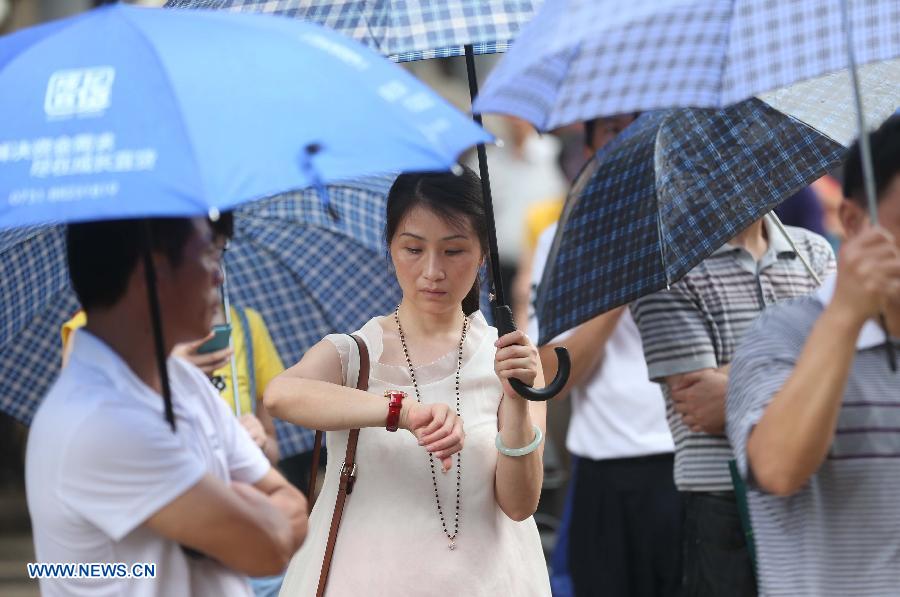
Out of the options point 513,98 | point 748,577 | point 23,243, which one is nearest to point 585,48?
point 513,98

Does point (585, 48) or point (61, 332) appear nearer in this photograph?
point (585, 48)

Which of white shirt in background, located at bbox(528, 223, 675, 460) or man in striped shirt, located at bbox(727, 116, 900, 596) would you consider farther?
white shirt in background, located at bbox(528, 223, 675, 460)

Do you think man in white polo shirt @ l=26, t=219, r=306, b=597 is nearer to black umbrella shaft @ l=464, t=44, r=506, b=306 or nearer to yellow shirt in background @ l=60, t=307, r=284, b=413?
black umbrella shaft @ l=464, t=44, r=506, b=306

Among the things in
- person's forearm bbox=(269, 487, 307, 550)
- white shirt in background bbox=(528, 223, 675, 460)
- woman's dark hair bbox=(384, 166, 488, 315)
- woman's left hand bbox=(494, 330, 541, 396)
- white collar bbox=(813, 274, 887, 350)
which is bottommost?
white shirt in background bbox=(528, 223, 675, 460)

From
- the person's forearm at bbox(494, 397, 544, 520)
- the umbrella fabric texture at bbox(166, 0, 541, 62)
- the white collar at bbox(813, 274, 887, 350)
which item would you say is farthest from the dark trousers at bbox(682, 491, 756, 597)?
the umbrella fabric texture at bbox(166, 0, 541, 62)

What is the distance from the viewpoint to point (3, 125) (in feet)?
9.50

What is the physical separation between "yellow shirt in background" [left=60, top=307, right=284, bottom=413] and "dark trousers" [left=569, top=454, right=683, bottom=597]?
1.36 meters

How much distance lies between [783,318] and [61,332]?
8.56 ft

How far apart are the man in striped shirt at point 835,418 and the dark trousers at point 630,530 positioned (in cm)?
240

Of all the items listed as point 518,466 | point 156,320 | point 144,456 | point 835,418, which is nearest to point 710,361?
point 518,466

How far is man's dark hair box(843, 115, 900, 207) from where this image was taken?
10.1 ft

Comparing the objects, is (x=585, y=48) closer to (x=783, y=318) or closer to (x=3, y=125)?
(x=783, y=318)

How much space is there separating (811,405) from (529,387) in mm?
975

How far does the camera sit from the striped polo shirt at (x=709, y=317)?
440 centimetres
